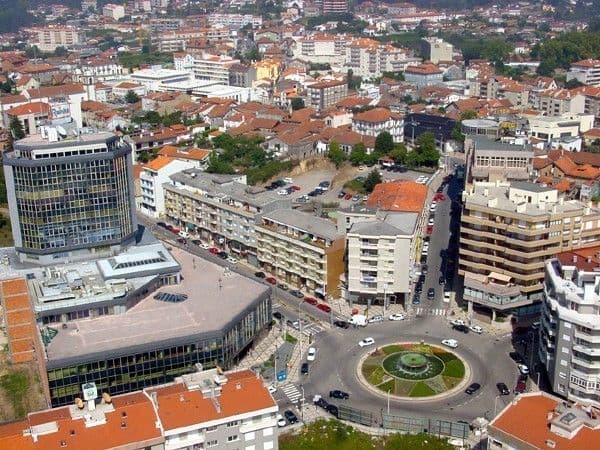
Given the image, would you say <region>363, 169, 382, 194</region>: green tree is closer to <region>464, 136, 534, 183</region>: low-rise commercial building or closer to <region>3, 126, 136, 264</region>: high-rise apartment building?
<region>464, 136, 534, 183</region>: low-rise commercial building

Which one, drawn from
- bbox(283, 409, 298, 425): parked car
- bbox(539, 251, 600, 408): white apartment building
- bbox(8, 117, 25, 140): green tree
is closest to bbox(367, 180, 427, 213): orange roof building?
bbox(539, 251, 600, 408): white apartment building

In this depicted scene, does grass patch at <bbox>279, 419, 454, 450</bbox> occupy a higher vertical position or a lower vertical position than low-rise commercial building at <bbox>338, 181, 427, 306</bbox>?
lower

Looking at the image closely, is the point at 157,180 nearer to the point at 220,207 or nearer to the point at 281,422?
the point at 220,207

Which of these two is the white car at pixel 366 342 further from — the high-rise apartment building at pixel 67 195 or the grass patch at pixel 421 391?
the high-rise apartment building at pixel 67 195

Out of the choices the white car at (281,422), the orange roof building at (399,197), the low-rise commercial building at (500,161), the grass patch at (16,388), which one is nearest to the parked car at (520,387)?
the white car at (281,422)

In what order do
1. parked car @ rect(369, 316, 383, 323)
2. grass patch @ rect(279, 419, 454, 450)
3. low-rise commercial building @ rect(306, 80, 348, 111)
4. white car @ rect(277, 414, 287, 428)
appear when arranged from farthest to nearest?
low-rise commercial building @ rect(306, 80, 348, 111), parked car @ rect(369, 316, 383, 323), white car @ rect(277, 414, 287, 428), grass patch @ rect(279, 419, 454, 450)

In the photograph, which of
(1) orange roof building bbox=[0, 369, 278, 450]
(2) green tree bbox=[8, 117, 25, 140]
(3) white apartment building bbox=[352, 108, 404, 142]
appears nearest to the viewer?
(1) orange roof building bbox=[0, 369, 278, 450]

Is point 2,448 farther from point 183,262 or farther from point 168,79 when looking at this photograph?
point 168,79

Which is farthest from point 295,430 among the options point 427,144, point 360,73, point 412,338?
point 360,73
